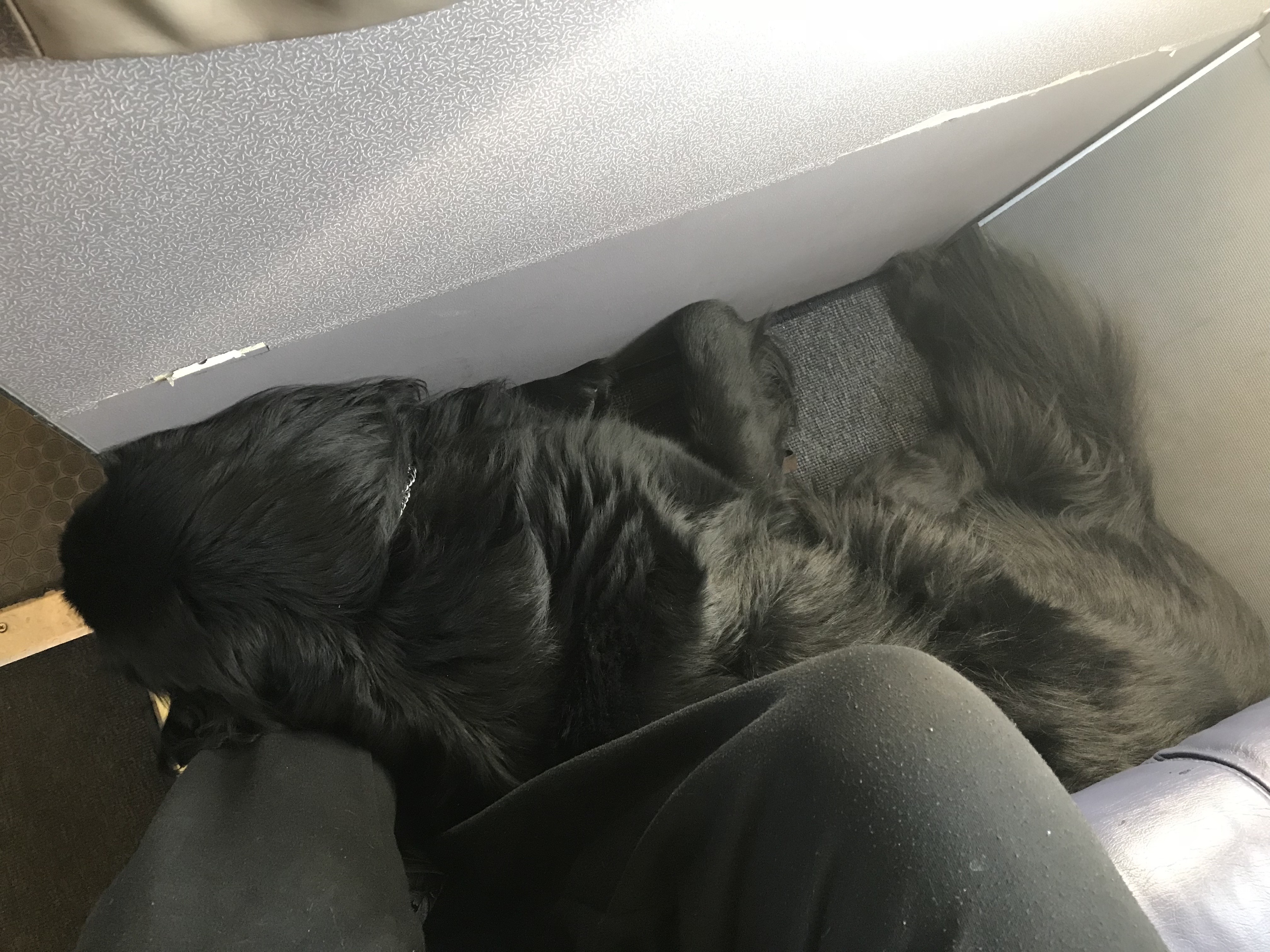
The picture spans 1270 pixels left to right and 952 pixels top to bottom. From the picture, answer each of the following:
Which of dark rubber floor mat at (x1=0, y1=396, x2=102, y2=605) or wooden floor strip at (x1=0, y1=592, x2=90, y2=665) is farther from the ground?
dark rubber floor mat at (x1=0, y1=396, x2=102, y2=605)

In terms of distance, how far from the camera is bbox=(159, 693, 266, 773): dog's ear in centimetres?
86

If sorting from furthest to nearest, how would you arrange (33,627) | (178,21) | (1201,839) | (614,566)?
(33,627)
(614,566)
(1201,839)
(178,21)

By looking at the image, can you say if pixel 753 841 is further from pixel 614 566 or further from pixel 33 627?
pixel 33 627

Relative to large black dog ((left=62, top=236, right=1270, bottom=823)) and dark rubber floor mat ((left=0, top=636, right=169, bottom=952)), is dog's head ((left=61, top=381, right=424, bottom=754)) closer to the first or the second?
large black dog ((left=62, top=236, right=1270, bottom=823))

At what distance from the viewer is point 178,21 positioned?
1.34 feet

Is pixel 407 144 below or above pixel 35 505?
above

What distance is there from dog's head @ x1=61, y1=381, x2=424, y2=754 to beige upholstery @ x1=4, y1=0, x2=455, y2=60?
524 millimetres

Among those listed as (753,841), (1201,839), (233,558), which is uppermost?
(233,558)

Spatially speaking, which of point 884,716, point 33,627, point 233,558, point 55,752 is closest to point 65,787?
point 55,752

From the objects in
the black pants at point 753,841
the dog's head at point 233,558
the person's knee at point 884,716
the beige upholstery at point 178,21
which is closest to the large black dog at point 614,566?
the dog's head at point 233,558

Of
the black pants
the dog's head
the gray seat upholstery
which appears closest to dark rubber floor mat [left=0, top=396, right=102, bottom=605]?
the dog's head

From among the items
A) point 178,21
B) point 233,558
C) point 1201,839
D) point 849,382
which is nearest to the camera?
point 178,21

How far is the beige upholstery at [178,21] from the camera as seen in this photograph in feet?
1.28

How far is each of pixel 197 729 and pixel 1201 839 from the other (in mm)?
1045
